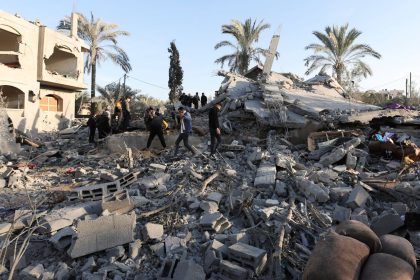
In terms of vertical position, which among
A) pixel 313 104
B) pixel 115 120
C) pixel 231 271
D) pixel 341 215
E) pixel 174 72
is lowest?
pixel 231 271

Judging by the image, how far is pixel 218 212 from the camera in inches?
199

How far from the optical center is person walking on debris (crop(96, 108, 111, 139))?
12.1m

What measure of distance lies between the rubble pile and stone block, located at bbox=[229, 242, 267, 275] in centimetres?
1

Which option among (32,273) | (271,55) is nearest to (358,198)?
(32,273)

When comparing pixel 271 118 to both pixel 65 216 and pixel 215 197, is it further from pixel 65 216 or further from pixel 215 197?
pixel 65 216

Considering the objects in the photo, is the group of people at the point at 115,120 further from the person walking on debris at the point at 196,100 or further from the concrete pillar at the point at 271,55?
the concrete pillar at the point at 271,55

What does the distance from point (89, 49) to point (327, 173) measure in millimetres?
18629

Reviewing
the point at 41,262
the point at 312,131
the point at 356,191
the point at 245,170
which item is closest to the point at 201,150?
the point at 245,170

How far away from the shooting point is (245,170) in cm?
783

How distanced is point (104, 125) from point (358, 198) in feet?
30.1

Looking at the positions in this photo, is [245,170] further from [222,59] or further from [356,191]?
[222,59]

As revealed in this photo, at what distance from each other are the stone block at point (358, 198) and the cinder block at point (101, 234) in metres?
3.38

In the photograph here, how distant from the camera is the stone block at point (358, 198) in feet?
17.7

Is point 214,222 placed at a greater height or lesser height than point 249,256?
greater
